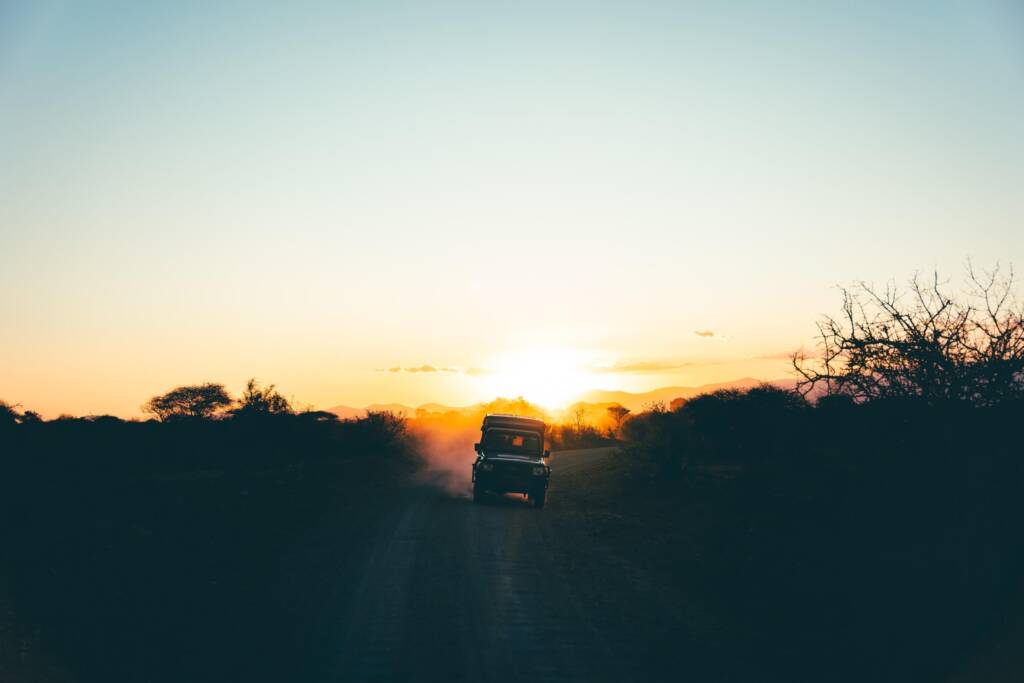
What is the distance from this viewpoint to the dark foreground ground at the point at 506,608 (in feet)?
27.3

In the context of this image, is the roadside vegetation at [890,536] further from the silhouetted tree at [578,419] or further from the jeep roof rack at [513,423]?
the silhouetted tree at [578,419]

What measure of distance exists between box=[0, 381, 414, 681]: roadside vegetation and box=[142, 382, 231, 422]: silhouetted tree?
19.0 metres

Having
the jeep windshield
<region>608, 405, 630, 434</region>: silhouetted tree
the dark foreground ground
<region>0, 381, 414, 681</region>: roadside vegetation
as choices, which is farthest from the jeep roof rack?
<region>608, 405, 630, 434</region>: silhouetted tree

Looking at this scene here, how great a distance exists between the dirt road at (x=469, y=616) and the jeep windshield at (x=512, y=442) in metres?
7.05

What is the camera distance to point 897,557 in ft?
39.5

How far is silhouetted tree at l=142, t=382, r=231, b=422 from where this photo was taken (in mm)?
61594

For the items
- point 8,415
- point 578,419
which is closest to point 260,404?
point 8,415

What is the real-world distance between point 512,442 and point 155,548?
495 inches

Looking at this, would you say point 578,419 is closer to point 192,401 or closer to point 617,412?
point 617,412

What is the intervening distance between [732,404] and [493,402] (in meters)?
89.3

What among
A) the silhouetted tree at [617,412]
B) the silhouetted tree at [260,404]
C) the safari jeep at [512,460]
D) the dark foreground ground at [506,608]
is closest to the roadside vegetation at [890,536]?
the dark foreground ground at [506,608]

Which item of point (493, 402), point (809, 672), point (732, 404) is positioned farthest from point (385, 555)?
point (493, 402)

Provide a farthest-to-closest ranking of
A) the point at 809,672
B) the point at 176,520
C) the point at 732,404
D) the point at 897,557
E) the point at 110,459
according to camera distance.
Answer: the point at 110,459 → the point at 732,404 → the point at 176,520 → the point at 897,557 → the point at 809,672

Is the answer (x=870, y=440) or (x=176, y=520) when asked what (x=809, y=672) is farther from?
(x=176, y=520)
